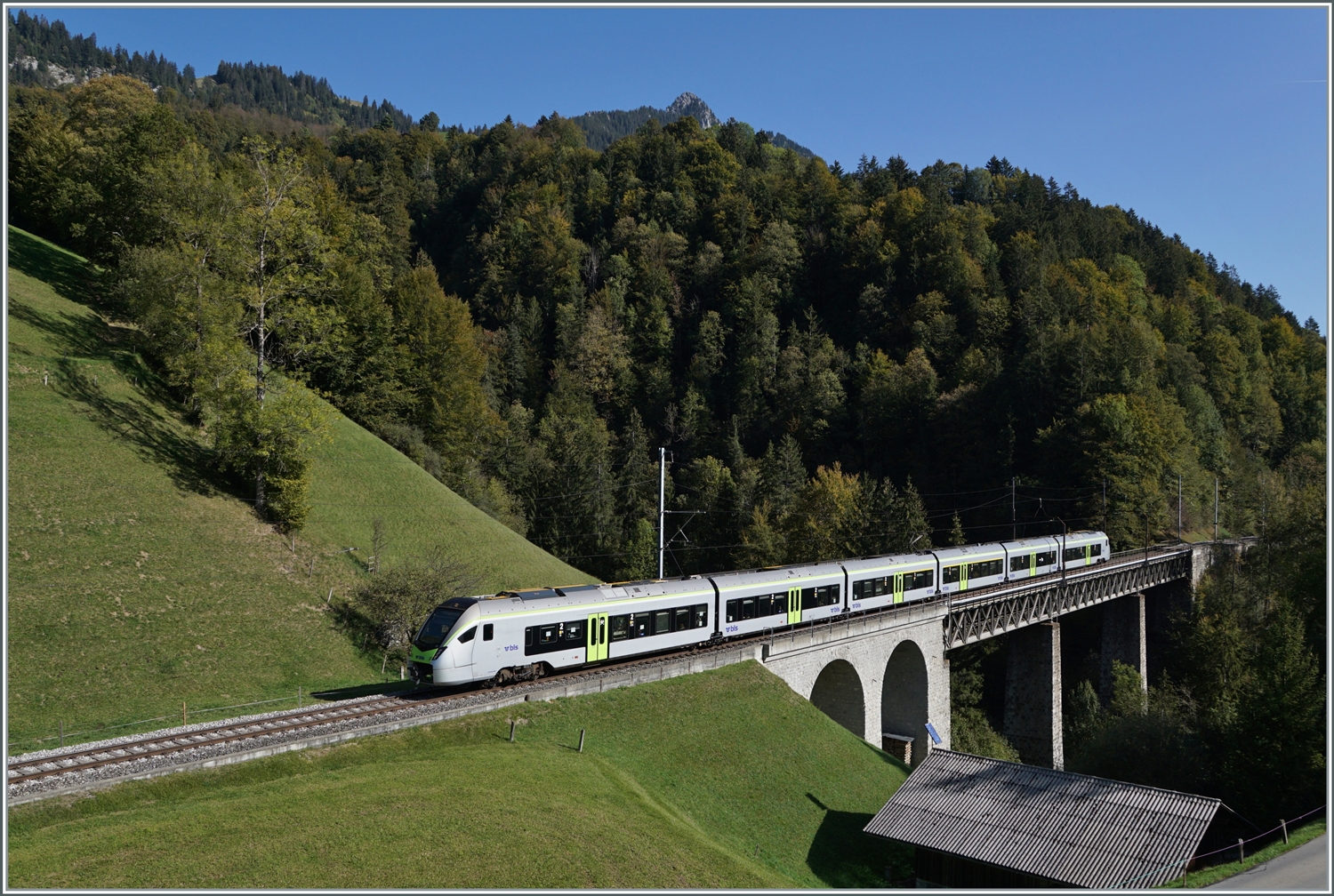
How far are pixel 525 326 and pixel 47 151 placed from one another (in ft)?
206

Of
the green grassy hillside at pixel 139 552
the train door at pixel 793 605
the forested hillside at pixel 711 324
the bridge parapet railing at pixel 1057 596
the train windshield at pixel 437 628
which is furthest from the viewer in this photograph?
the forested hillside at pixel 711 324

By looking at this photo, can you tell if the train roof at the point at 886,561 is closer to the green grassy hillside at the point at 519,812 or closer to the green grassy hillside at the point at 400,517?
the green grassy hillside at the point at 519,812

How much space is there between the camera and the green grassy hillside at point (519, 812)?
15016mm

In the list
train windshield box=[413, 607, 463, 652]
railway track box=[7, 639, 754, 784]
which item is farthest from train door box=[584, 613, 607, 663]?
train windshield box=[413, 607, 463, 652]

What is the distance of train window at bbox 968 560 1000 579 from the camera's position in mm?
49625

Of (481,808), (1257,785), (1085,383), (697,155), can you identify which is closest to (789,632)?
(1257,785)

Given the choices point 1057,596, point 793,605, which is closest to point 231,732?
point 793,605

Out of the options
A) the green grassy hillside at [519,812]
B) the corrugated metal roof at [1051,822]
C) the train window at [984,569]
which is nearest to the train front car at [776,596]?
the green grassy hillside at [519,812]

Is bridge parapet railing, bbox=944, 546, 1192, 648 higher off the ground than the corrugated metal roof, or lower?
higher

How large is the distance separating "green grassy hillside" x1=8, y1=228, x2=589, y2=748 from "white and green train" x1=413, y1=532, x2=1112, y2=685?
29.5 feet

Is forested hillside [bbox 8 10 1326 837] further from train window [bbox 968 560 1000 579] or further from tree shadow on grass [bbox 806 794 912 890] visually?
tree shadow on grass [bbox 806 794 912 890]

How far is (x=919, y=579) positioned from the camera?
45594mm

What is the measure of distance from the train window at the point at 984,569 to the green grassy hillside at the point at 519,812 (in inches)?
875

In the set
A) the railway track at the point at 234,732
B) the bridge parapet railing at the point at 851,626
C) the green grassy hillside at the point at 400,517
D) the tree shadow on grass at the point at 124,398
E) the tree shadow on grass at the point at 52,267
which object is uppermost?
the tree shadow on grass at the point at 52,267
